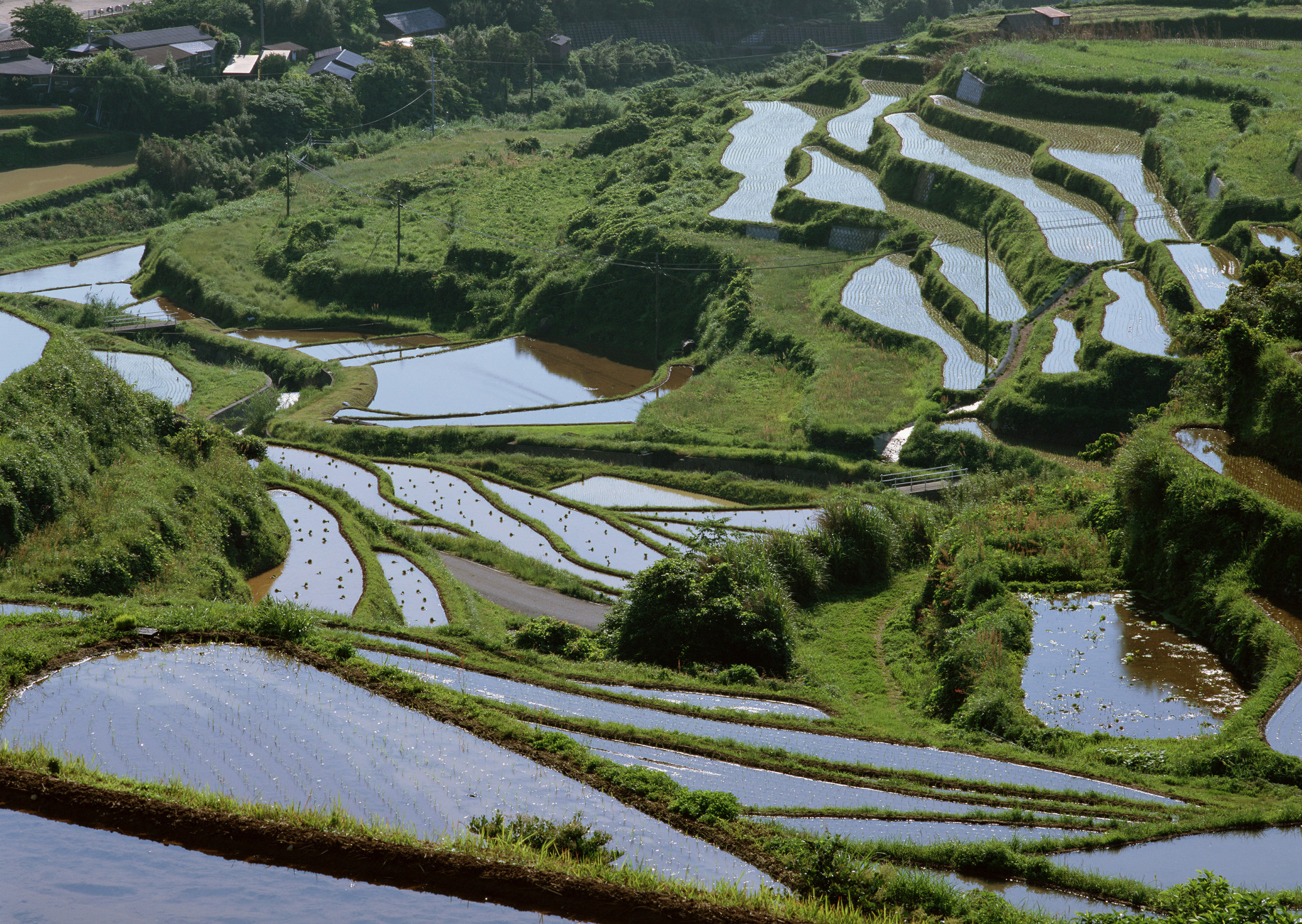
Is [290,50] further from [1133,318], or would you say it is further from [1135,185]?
[1133,318]

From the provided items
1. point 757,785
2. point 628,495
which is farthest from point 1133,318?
point 757,785

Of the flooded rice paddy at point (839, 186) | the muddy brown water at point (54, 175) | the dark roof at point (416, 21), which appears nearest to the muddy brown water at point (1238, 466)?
the flooded rice paddy at point (839, 186)

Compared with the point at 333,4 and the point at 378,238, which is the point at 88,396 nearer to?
the point at 378,238

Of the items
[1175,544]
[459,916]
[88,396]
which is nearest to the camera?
[459,916]

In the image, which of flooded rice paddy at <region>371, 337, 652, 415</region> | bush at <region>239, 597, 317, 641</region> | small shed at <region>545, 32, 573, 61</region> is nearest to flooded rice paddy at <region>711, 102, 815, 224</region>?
flooded rice paddy at <region>371, 337, 652, 415</region>

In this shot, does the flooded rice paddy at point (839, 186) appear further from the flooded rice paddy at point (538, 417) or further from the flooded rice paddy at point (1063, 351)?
the flooded rice paddy at point (1063, 351)

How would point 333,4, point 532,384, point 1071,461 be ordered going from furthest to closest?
point 333,4 < point 532,384 < point 1071,461

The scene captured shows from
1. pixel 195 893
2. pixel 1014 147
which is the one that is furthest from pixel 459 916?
pixel 1014 147
